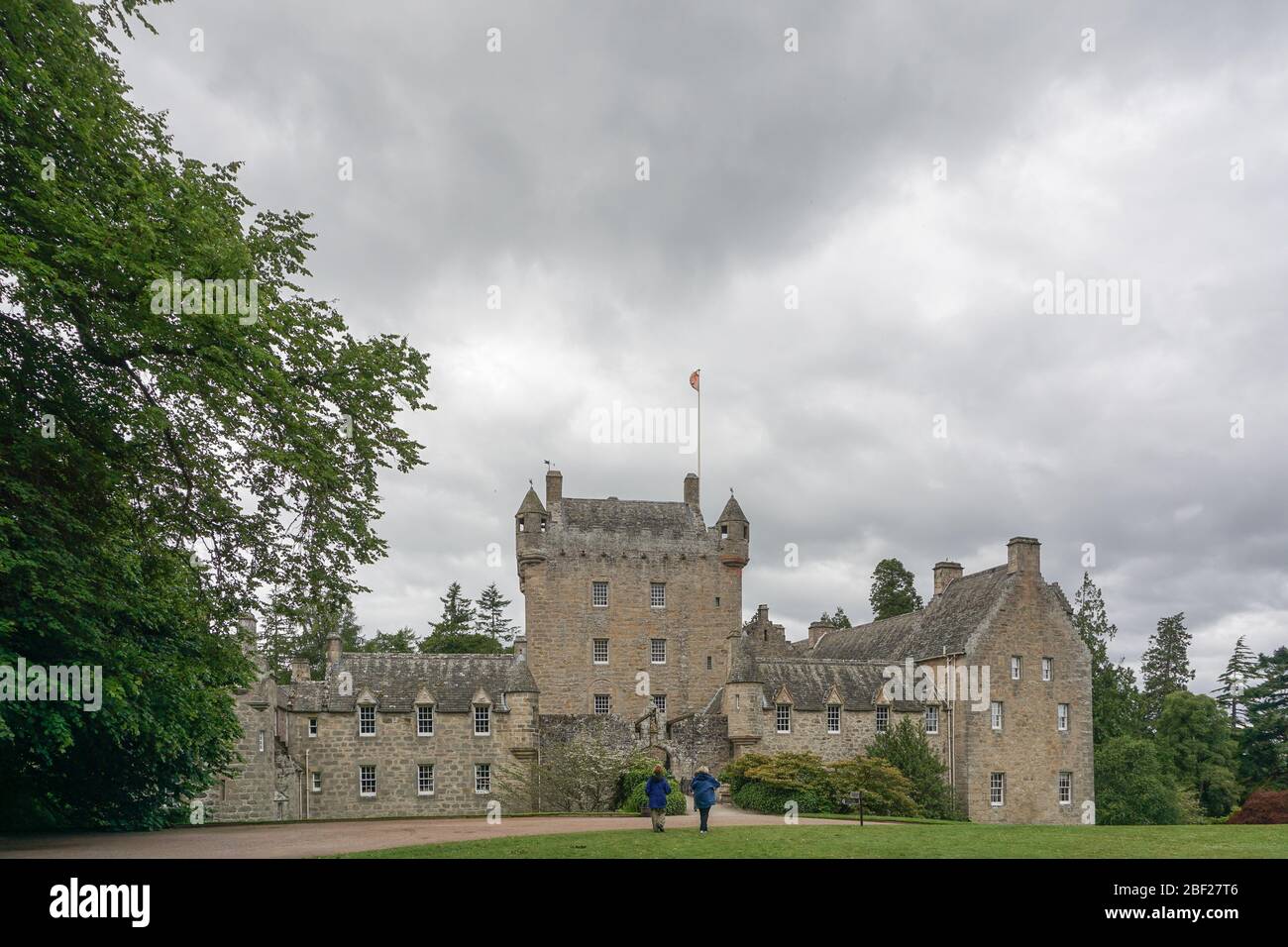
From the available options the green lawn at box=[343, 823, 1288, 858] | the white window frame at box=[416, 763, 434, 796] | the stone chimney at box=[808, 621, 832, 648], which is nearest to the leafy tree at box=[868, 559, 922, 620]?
the stone chimney at box=[808, 621, 832, 648]

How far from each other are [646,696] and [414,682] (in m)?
12.7

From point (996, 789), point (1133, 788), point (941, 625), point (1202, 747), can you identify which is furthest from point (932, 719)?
point (1202, 747)

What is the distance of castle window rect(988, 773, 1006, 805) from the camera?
47.2 metres

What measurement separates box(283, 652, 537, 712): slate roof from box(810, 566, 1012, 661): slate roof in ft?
65.0

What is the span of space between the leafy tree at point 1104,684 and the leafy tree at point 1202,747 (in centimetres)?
213

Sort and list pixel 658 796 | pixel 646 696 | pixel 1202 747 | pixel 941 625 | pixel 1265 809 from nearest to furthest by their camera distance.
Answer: pixel 658 796, pixel 1265 809, pixel 941 625, pixel 646 696, pixel 1202 747

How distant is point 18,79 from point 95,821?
18.6 metres

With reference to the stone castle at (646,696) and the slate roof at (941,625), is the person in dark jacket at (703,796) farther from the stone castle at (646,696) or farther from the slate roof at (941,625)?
the slate roof at (941,625)

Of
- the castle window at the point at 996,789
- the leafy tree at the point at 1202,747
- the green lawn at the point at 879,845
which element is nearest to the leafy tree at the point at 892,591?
the leafy tree at the point at 1202,747

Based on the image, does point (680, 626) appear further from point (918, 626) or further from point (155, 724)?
point (155, 724)

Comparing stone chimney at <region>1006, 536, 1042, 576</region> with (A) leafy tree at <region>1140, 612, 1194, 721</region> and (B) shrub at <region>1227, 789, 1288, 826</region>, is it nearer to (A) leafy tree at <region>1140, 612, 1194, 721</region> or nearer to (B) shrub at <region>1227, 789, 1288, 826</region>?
(B) shrub at <region>1227, 789, 1288, 826</region>

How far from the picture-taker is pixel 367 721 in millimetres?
46469

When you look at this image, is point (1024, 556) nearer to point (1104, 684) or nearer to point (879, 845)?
point (1104, 684)
